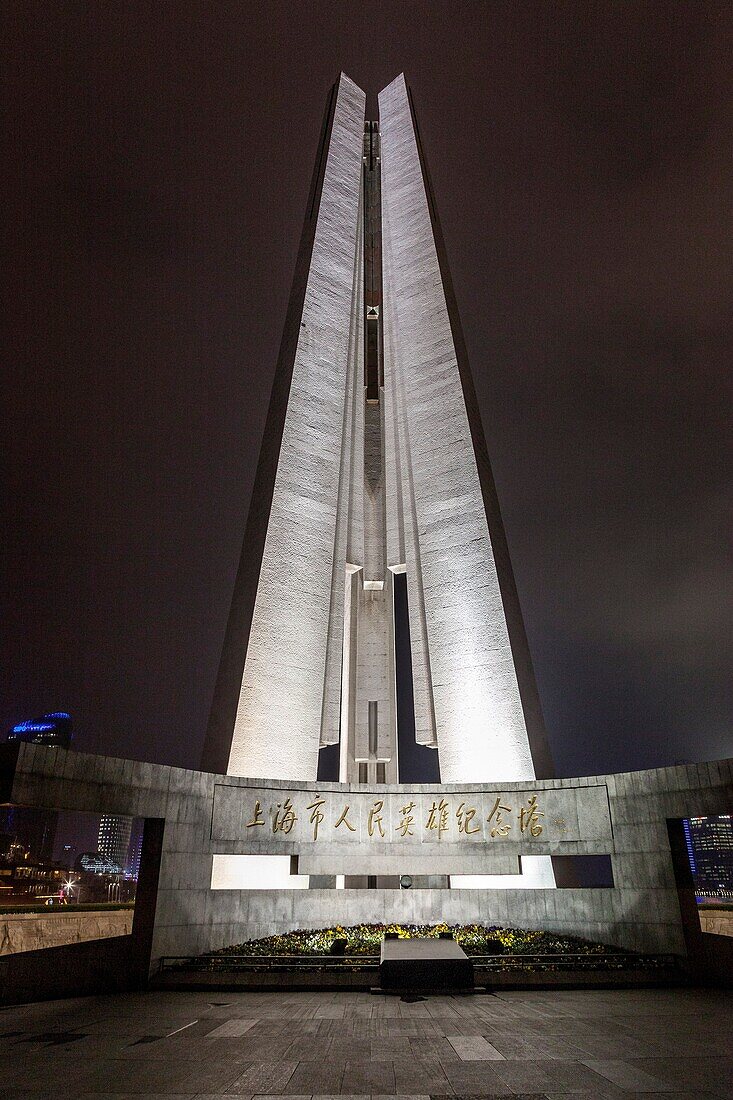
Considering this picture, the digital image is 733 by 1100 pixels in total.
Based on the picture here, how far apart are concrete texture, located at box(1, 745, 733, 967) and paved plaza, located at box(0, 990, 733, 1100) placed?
2.04 m

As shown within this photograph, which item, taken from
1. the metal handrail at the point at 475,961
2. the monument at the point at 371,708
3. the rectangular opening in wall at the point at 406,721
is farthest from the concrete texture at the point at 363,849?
the rectangular opening in wall at the point at 406,721

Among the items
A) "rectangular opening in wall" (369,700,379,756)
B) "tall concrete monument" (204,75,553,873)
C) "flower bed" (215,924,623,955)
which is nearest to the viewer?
"flower bed" (215,924,623,955)

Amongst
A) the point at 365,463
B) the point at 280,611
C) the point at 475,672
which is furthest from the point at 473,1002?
the point at 365,463

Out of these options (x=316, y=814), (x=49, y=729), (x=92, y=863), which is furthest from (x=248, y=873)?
(x=92, y=863)

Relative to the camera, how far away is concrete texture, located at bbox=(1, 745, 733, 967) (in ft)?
29.0

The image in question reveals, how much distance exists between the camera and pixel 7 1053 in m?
4.96

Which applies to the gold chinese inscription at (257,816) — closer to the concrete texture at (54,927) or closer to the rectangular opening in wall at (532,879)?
the concrete texture at (54,927)

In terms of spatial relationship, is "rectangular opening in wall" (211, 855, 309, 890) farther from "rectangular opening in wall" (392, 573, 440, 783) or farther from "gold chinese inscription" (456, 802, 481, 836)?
"rectangular opening in wall" (392, 573, 440, 783)

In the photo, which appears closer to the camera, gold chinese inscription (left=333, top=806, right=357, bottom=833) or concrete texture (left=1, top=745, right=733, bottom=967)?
concrete texture (left=1, top=745, right=733, bottom=967)

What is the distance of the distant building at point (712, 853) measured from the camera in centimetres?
6800

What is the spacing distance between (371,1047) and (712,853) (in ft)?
278

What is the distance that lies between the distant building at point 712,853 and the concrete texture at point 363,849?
65180mm

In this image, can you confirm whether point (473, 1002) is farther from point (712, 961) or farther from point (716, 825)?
point (716, 825)

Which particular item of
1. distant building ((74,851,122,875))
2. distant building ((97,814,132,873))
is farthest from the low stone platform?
distant building ((97,814,132,873))
